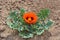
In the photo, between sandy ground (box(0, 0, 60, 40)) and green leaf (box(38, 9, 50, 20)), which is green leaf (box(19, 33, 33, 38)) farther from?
green leaf (box(38, 9, 50, 20))

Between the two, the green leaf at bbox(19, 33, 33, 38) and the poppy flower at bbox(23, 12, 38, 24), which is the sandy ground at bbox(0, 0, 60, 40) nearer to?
the green leaf at bbox(19, 33, 33, 38)

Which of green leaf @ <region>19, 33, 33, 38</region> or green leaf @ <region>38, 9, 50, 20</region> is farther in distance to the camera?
green leaf @ <region>38, 9, 50, 20</region>

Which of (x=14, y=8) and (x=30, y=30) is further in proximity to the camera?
(x=14, y=8)

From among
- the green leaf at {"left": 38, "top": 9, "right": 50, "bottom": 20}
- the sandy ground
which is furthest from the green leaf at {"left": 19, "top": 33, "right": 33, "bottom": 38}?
the green leaf at {"left": 38, "top": 9, "right": 50, "bottom": 20}

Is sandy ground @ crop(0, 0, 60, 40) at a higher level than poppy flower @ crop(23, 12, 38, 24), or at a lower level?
lower

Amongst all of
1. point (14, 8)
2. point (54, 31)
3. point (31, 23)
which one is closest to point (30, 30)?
point (31, 23)

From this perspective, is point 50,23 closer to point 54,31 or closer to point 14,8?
point 54,31

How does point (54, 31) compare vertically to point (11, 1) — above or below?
below

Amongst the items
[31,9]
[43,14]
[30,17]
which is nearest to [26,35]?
[30,17]

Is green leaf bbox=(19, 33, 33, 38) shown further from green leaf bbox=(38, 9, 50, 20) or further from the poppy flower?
green leaf bbox=(38, 9, 50, 20)
